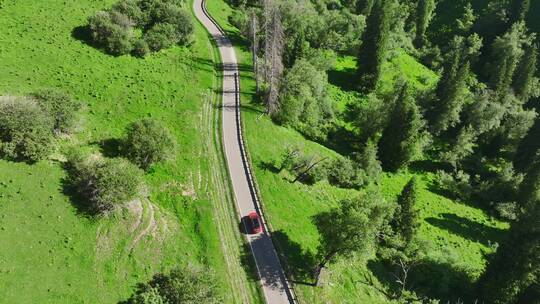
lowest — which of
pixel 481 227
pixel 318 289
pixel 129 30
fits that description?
pixel 481 227

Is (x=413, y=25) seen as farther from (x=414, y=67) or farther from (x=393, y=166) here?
(x=393, y=166)

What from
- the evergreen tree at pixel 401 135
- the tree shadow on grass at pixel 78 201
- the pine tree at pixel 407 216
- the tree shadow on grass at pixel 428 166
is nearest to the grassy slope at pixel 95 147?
the tree shadow on grass at pixel 78 201

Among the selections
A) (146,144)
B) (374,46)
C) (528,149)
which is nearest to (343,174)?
(146,144)

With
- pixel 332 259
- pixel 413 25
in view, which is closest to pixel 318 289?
pixel 332 259

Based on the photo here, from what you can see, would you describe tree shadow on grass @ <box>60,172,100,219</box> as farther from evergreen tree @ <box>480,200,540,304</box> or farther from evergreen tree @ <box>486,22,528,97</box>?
evergreen tree @ <box>486,22,528,97</box>

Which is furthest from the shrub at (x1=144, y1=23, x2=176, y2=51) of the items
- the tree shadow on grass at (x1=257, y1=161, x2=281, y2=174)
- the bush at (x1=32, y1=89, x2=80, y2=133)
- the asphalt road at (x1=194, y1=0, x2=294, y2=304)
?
the tree shadow on grass at (x1=257, y1=161, x2=281, y2=174)

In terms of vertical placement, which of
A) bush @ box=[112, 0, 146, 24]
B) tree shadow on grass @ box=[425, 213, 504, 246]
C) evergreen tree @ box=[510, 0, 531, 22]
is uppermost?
evergreen tree @ box=[510, 0, 531, 22]
